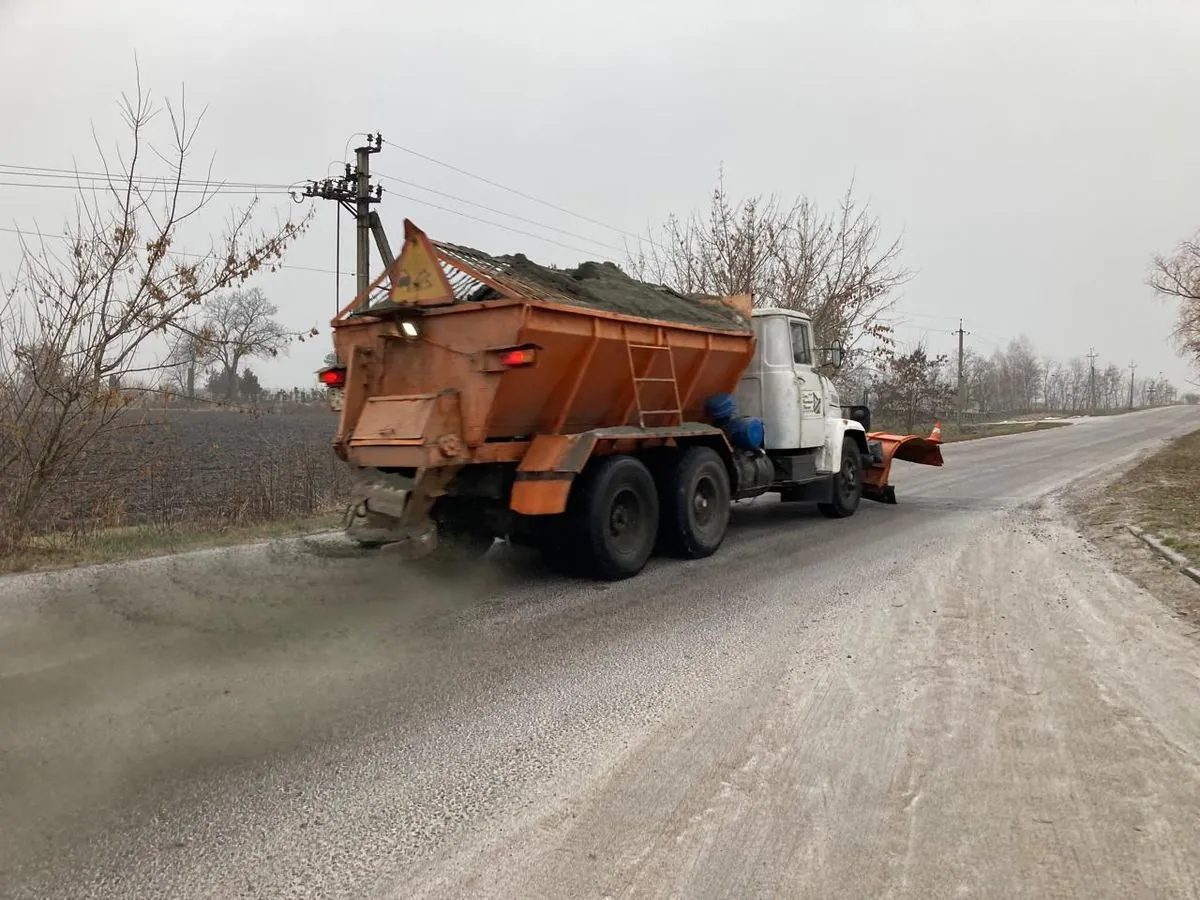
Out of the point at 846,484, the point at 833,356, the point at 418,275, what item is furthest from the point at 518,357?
the point at 846,484

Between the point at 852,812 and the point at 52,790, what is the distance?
10.5ft

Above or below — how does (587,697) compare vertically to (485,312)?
below

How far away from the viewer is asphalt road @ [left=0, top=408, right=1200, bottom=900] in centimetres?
287

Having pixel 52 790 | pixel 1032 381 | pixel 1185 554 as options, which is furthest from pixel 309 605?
pixel 1032 381

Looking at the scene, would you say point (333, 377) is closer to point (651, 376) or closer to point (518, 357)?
point (518, 357)

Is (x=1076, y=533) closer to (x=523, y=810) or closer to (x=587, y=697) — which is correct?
(x=587, y=697)

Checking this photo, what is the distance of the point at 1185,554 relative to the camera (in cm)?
793

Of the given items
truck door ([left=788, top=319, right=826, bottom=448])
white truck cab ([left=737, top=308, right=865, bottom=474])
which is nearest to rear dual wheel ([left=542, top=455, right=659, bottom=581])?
white truck cab ([left=737, top=308, right=865, bottom=474])

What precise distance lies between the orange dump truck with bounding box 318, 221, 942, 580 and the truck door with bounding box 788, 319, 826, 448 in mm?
1392

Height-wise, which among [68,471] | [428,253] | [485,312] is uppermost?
[428,253]

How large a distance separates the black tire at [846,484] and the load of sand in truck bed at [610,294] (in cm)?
293

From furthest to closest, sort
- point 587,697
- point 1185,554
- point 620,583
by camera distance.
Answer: point 1185,554 → point 620,583 → point 587,697

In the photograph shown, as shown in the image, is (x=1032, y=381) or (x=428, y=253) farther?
(x=1032, y=381)

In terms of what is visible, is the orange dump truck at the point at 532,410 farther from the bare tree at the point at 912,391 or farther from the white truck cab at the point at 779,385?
the bare tree at the point at 912,391
